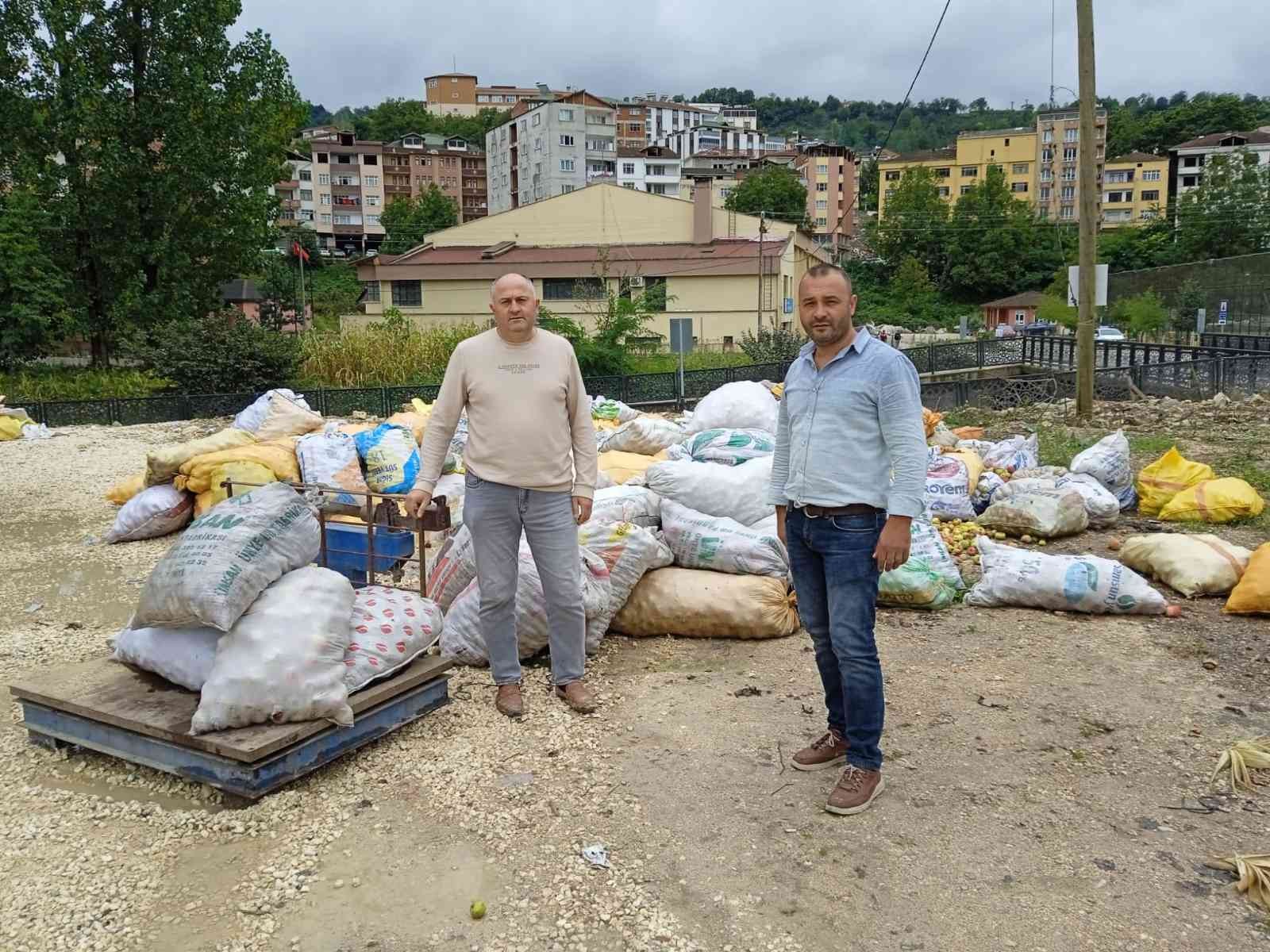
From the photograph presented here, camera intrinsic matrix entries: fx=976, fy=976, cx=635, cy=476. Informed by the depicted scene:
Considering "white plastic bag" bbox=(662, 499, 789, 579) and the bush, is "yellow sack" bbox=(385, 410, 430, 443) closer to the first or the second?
"white plastic bag" bbox=(662, 499, 789, 579)

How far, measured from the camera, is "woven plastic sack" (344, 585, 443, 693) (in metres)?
3.27

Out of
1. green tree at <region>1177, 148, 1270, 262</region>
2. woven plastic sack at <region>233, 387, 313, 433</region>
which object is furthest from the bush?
green tree at <region>1177, 148, 1270, 262</region>

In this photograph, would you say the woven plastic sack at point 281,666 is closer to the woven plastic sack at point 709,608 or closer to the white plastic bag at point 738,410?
the woven plastic sack at point 709,608

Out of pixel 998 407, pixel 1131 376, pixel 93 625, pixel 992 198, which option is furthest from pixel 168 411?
pixel 992 198

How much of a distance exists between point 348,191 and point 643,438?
275 feet

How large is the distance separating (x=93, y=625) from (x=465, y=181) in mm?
93107

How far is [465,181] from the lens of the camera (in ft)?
304

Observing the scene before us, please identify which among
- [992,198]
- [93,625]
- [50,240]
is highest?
[992,198]

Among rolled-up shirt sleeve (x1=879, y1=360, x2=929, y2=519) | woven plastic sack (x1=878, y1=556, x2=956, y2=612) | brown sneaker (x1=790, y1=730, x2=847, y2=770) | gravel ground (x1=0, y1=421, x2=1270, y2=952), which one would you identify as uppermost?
rolled-up shirt sleeve (x1=879, y1=360, x2=929, y2=519)

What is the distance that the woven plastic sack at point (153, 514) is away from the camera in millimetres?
6855

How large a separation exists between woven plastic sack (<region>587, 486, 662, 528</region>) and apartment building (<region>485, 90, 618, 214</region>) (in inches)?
2663

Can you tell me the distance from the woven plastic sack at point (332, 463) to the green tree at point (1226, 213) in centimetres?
5499

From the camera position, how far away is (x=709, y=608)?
4.50 meters

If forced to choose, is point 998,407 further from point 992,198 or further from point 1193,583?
point 992,198
